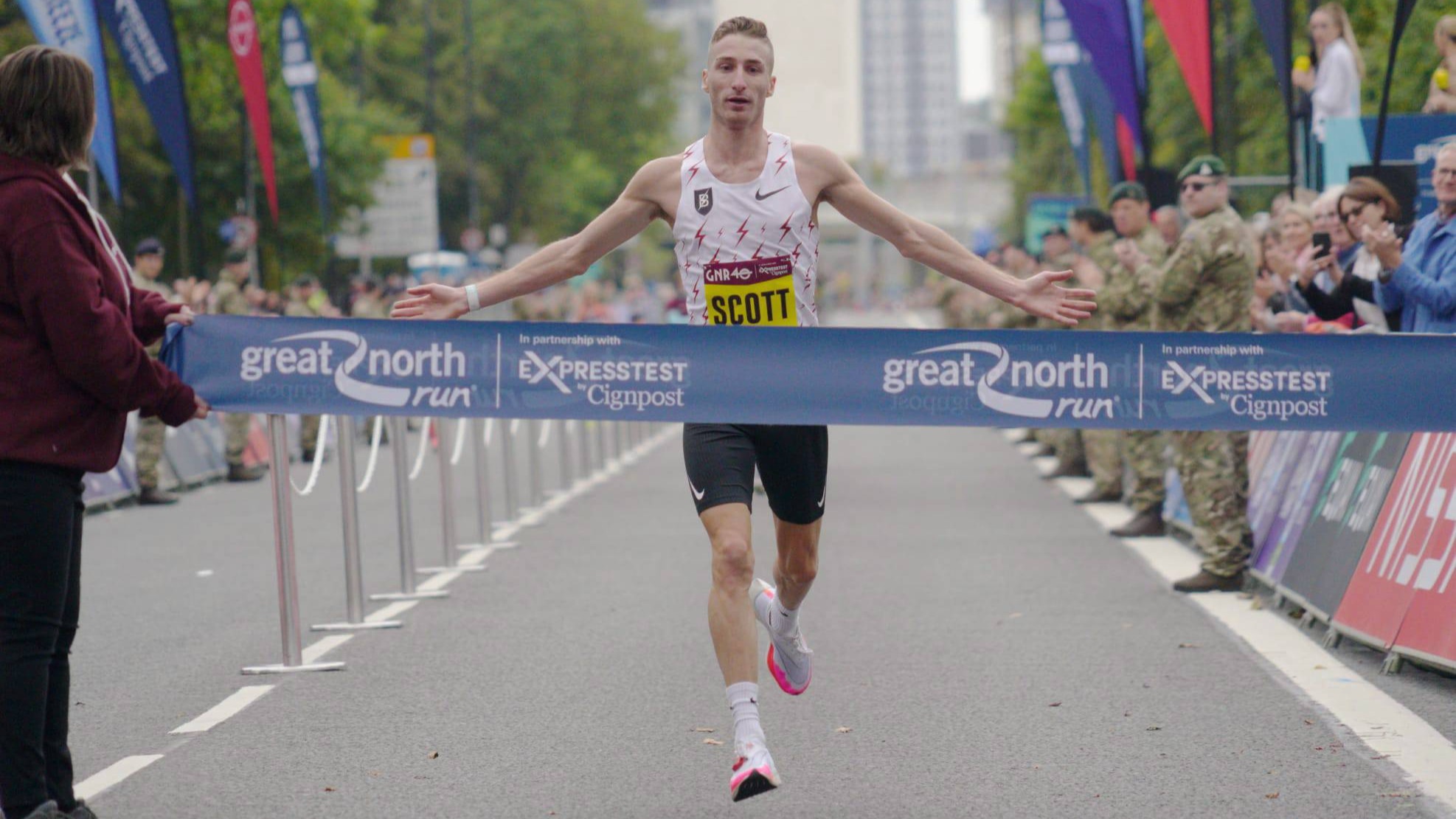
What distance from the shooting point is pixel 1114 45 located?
772 inches

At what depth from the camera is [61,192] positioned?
5254 millimetres

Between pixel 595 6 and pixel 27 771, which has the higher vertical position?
pixel 595 6

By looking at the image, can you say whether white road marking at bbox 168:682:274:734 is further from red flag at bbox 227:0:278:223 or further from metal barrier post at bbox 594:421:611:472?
red flag at bbox 227:0:278:223

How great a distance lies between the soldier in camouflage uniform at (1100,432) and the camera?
16.4 metres

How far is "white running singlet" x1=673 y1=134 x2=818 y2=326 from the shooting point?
623cm

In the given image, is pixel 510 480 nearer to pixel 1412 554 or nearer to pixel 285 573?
pixel 285 573

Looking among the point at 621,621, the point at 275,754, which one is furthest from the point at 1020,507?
the point at 275,754

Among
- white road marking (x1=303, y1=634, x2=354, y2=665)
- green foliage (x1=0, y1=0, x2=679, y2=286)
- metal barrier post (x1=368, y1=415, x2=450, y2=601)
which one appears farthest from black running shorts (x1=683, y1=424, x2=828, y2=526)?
Result: green foliage (x1=0, y1=0, x2=679, y2=286)

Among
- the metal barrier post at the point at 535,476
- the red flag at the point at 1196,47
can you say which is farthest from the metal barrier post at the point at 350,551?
the red flag at the point at 1196,47

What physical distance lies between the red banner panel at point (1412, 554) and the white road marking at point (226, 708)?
14.3ft

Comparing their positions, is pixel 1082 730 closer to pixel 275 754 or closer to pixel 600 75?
pixel 275 754

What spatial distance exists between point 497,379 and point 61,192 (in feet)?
7.40

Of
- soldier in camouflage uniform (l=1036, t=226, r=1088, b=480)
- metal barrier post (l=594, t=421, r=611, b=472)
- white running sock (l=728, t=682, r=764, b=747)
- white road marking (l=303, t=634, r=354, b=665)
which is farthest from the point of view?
metal barrier post (l=594, t=421, r=611, b=472)

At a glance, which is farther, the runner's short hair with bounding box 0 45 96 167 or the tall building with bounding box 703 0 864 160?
the tall building with bounding box 703 0 864 160
